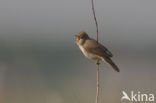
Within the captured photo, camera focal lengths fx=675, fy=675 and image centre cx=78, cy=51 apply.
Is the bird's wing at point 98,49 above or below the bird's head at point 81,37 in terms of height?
below

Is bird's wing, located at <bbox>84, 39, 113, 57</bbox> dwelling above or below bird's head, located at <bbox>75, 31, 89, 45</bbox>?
below

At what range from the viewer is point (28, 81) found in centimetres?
828

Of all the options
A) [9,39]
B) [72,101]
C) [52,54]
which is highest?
[52,54]

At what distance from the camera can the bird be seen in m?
Result: 5.95

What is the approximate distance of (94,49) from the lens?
5.96 m

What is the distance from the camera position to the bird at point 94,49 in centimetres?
595

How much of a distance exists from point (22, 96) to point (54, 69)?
3.56 metres

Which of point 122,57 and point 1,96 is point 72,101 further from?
point 122,57

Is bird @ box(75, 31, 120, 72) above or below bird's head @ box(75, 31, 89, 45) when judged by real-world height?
below

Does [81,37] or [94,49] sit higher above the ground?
[81,37]

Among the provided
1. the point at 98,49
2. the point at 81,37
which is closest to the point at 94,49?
the point at 98,49

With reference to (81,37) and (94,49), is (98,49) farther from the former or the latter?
(81,37)

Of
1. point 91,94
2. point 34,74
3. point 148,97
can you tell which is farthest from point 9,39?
point 148,97

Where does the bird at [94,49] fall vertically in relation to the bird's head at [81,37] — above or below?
below
